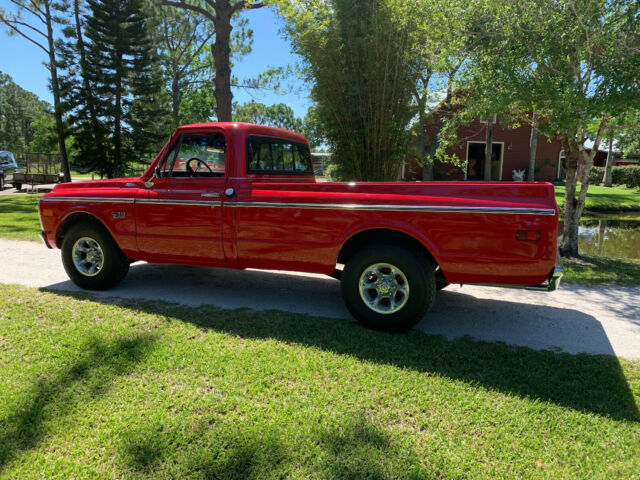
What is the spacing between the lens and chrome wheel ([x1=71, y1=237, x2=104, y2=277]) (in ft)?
17.5

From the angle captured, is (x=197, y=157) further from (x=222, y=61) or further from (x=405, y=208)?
(x=222, y=61)

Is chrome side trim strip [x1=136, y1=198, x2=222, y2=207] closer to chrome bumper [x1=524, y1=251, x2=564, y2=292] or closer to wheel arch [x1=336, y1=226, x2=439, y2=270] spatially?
wheel arch [x1=336, y1=226, x2=439, y2=270]

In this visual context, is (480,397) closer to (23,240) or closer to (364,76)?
(364,76)

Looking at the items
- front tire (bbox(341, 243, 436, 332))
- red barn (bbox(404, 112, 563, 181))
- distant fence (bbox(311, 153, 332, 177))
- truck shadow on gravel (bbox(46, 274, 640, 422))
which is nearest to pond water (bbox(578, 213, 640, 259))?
distant fence (bbox(311, 153, 332, 177))

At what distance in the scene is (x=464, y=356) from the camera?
364 cm

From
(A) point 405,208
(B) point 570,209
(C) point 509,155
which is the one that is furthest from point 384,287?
(C) point 509,155

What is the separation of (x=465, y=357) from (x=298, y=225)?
1944 millimetres

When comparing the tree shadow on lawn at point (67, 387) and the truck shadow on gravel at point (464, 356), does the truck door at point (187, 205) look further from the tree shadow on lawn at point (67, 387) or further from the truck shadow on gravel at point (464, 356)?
the tree shadow on lawn at point (67, 387)

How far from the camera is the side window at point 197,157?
489 centimetres

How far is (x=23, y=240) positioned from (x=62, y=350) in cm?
656

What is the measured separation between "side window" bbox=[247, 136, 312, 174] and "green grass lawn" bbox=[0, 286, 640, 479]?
6.18 feet

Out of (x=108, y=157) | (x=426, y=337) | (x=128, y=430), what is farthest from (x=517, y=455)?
(x=108, y=157)

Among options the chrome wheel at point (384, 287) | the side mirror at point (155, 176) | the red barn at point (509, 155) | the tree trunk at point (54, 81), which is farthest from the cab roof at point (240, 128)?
the red barn at point (509, 155)

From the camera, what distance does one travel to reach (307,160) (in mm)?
6043
